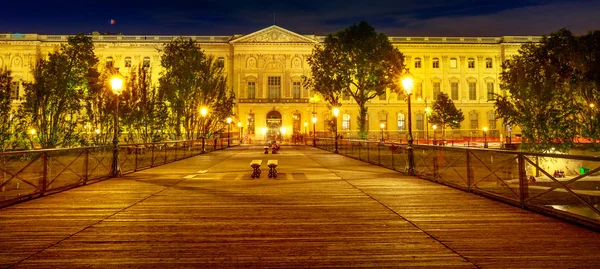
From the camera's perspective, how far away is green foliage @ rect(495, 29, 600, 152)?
88.7 ft

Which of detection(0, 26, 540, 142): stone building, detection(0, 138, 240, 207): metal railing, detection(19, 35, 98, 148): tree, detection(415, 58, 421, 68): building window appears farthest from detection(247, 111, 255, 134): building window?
detection(0, 138, 240, 207): metal railing

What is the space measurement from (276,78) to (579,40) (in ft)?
144

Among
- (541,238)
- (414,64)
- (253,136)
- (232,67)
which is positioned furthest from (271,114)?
(541,238)

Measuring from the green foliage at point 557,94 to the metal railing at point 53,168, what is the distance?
26788 millimetres

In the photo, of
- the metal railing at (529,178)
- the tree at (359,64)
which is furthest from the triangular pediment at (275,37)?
the metal railing at (529,178)

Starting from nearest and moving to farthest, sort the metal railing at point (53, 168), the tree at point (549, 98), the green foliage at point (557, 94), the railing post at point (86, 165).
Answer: the metal railing at point (53, 168) → the railing post at point (86, 165) → the green foliage at point (557, 94) → the tree at point (549, 98)

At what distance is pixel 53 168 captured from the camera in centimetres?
938

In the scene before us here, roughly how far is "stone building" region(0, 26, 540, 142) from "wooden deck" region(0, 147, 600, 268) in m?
51.7

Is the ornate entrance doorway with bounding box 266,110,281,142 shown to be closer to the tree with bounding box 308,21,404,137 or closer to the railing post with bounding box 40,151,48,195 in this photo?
the tree with bounding box 308,21,404,137

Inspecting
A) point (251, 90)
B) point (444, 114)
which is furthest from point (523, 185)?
point (251, 90)

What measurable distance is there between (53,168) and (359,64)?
109 ft

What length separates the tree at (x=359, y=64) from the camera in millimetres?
39062

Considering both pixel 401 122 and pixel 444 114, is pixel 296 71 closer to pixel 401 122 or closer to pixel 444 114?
pixel 401 122

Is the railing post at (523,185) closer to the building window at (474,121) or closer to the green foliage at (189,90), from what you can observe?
the green foliage at (189,90)
